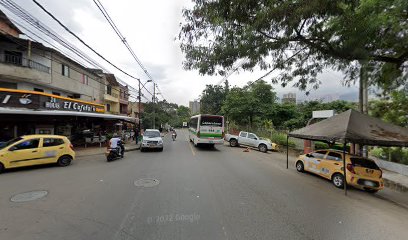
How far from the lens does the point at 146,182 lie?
7.91m

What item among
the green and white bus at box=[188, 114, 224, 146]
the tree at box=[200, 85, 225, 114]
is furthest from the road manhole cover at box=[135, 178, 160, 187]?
the tree at box=[200, 85, 225, 114]

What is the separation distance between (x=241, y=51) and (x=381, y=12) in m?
4.68

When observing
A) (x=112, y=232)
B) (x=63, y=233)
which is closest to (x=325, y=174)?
(x=112, y=232)

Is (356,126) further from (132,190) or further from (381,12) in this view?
(132,190)

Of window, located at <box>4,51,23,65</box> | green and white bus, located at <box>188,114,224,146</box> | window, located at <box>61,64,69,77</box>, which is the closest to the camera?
window, located at <box>4,51,23,65</box>

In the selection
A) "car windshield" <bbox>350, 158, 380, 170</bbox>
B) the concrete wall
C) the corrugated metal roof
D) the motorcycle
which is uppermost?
the concrete wall

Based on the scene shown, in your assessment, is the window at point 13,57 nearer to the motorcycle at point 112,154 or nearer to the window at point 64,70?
the window at point 64,70

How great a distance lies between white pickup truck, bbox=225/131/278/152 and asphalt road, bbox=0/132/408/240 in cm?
1169

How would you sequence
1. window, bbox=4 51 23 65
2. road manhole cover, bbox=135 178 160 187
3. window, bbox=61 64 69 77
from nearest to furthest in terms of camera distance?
1. road manhole cover, bbox=135 178 160 187
2. window, bbox=4 51 23 65
3. window, bbox=61 64 69 77

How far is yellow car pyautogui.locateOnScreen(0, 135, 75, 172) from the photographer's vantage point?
9598 mm

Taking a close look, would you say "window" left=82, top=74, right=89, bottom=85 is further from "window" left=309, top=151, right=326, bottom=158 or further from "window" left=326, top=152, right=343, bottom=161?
"window" left=326, top=152, right=343, bottom=161

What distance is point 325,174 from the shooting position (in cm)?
952

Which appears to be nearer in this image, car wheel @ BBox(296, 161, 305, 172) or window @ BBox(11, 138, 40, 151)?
window @ BBox(11, 138, 40, 151)

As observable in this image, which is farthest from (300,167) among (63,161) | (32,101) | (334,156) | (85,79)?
(85,79)
